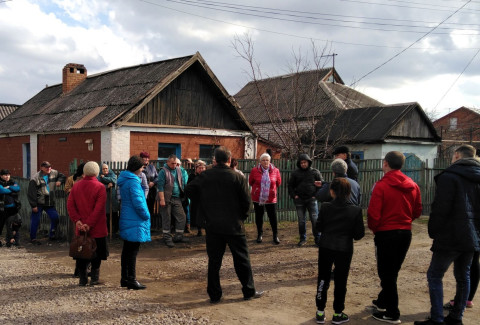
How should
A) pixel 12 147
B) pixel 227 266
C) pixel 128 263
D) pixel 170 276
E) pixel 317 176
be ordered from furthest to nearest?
pixel 12 147
pixel 317 176
pixel 227 266
pixel 170 276
pixel 128 263

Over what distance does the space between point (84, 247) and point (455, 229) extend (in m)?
4.44

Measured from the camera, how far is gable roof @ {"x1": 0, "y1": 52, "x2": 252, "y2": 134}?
46.3 ft

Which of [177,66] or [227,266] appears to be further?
[177,66]

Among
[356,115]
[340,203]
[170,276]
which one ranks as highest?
[356,115]

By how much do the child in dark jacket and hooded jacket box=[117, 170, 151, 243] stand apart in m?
2.42

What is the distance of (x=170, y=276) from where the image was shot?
6.58m

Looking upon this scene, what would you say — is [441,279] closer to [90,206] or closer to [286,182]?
[90,206]

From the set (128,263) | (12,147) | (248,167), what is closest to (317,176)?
(248,167)

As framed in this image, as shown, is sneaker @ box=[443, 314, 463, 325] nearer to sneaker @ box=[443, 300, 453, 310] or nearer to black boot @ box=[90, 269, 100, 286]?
sneaker @ box=[443, 300, 453, 310]

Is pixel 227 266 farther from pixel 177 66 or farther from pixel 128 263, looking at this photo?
pixel 177 66

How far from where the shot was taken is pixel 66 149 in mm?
15594

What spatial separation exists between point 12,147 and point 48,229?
36.3 ft

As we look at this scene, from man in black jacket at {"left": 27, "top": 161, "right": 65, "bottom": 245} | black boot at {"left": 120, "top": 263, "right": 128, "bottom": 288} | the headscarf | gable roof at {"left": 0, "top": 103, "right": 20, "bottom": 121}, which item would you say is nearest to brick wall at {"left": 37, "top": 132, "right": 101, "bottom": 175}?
man in black jacket at {"left": 27, "top": 161, "right": 65, "bottom": 245}

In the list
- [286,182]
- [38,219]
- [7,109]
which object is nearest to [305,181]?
[286,182]
